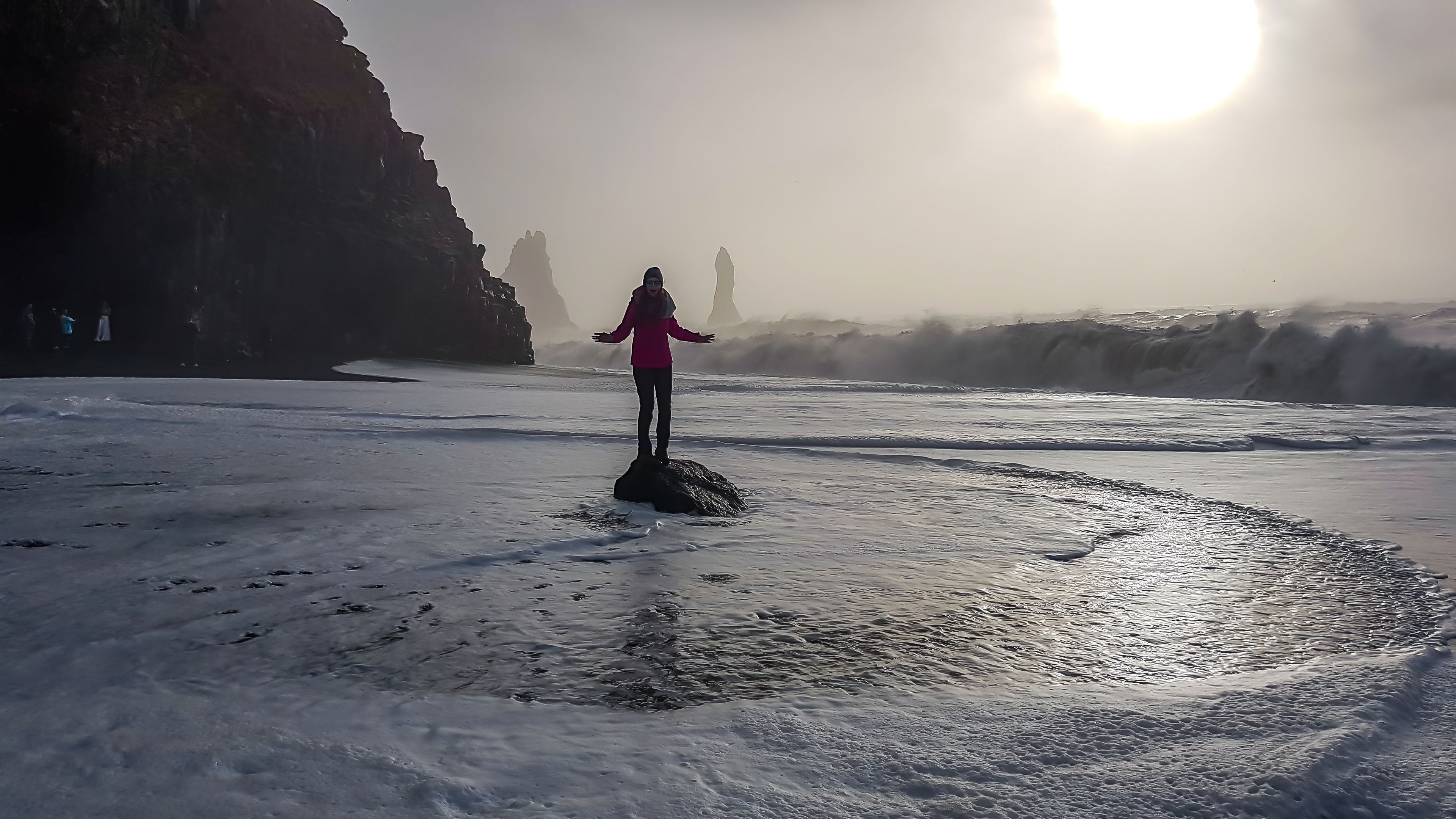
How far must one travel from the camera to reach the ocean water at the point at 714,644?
1.90 m

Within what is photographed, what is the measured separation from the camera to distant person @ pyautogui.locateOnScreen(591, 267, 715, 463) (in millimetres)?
6133

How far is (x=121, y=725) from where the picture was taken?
6.97 feet

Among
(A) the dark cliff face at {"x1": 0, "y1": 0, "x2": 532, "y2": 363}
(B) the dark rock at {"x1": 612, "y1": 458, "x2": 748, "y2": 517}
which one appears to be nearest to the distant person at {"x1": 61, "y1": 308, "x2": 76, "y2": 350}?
(A) the dark cliff face at {"x1": 0, "y1": 0, "x2": 532, "y2": 363}

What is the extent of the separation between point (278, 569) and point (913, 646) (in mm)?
2719

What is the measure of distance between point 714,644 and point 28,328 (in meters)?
28.6

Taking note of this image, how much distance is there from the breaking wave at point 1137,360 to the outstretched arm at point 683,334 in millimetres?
20089

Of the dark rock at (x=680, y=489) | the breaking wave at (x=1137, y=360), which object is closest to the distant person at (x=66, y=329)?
the dark rock at (x=680, y=489)

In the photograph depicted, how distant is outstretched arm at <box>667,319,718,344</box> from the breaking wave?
20089mm

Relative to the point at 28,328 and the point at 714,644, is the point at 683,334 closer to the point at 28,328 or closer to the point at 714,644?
the point at 714,644

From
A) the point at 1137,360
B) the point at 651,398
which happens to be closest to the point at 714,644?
the point at 651,398

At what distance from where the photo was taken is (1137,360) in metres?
30.1

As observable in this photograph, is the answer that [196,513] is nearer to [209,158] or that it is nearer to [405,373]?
[405,373]

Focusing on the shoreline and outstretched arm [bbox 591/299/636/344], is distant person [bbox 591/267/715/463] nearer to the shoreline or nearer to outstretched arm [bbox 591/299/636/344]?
outstretched arm [bbox 591/299/636/344]

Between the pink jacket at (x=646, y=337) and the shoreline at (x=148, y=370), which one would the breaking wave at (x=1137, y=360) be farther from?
the pink jacket at (x=646, y=337)
